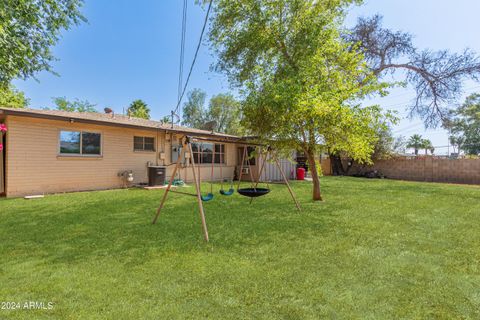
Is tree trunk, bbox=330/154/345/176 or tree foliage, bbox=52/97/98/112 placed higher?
tree foliage, bbox=52/97/98/112

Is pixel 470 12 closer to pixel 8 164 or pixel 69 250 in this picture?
pixel 69 250

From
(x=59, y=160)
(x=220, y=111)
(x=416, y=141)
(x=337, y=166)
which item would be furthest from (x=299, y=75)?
(x=416, y=141)

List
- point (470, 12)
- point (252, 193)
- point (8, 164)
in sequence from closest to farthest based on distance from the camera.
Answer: point (252, 193)
point (8, 164)
point (470, 12)

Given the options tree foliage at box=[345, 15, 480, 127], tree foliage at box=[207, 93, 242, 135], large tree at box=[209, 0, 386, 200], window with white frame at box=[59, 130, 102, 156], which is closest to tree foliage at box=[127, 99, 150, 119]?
tree foliage at box=[207, 93, 242, 135]

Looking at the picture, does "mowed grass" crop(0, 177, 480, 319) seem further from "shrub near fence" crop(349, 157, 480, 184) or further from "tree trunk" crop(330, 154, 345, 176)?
"tree trunk" crop(330, 154, 345, 176)

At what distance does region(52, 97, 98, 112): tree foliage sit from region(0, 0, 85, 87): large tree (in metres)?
27.1

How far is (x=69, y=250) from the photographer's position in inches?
136

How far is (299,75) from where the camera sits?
6.71 meters

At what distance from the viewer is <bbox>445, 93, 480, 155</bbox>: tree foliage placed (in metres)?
30.7

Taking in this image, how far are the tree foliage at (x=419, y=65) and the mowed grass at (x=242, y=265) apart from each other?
31.3 ft

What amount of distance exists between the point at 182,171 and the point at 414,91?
12.3 metres

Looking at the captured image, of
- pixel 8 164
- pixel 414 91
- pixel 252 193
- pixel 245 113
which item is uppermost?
pixel 414 91

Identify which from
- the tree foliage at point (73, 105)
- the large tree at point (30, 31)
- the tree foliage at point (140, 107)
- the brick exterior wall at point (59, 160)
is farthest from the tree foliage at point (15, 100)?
the large tree at point (30, 31)

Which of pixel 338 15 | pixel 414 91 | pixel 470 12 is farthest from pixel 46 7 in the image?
pixel 414 91
